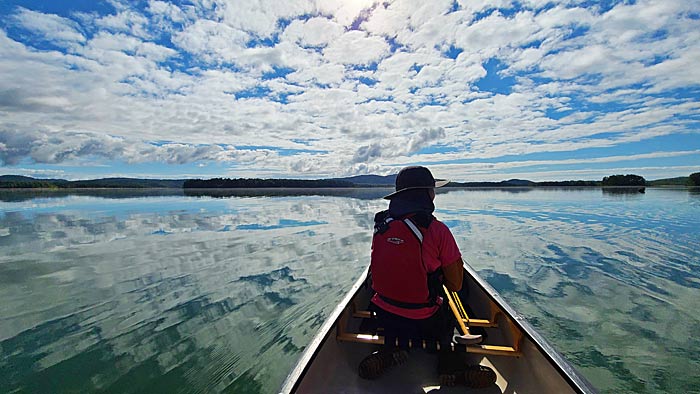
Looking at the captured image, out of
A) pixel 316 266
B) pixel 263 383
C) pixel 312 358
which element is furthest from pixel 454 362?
pixel 316 266

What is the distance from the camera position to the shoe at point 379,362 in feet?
12.1

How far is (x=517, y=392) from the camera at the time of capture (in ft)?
11.6

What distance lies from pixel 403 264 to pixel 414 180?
878 millimetres

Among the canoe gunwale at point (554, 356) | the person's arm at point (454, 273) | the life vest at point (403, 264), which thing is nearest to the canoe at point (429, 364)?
A: the canoe gunwale at point (554, 356)

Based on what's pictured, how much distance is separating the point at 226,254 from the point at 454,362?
30.3ft

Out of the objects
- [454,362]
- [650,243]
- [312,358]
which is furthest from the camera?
[650,243]

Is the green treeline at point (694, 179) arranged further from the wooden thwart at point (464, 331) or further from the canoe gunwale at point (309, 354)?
the canoe gunwale at point (309, 354)

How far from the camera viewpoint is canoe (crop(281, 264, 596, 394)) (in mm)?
3164

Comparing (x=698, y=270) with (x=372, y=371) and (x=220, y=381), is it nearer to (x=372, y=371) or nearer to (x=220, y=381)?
(x=372, y=371)

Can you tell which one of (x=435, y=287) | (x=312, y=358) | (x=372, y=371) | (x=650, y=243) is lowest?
(x=650, y=243)

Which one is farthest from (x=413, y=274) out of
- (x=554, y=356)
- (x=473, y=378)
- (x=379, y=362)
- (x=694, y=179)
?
(x=694, y=179)

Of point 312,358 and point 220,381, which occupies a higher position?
point 312,358

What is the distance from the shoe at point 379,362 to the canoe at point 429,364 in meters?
0.10

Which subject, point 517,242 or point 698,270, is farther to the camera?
point 517,242
